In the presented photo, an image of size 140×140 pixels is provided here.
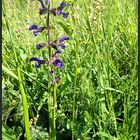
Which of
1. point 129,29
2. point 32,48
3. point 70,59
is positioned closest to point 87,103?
point 70,59

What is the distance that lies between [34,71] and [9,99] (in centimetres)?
24

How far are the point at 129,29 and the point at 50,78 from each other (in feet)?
2.51

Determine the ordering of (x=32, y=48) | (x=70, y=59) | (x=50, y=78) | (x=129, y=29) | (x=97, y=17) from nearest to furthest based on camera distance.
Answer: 1. (x=50, y=78)
2. (x=97, y=17)
3. (x=70, y=59)
4. (x=129, y=29)
5. (x=32, y=48)

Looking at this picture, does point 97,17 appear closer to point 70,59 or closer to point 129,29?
point 70,59

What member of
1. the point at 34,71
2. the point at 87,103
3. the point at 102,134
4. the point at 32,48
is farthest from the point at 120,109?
the point at 32,48

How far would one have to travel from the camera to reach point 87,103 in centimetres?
110

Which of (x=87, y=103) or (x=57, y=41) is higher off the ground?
(x=57, y=41)

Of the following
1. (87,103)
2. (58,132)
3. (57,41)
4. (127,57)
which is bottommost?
(58,132)

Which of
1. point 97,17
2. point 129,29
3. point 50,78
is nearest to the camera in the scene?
point 50,78

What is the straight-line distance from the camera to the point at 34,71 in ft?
4.86

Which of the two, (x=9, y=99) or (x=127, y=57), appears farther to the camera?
(x=127, y=57)

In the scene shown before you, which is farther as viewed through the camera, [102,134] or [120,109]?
[120,109]

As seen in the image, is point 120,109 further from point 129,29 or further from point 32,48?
point 32,48

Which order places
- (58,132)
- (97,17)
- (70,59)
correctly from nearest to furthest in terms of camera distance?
1. (97,17)
2. (58,132)
3. (70,59)
